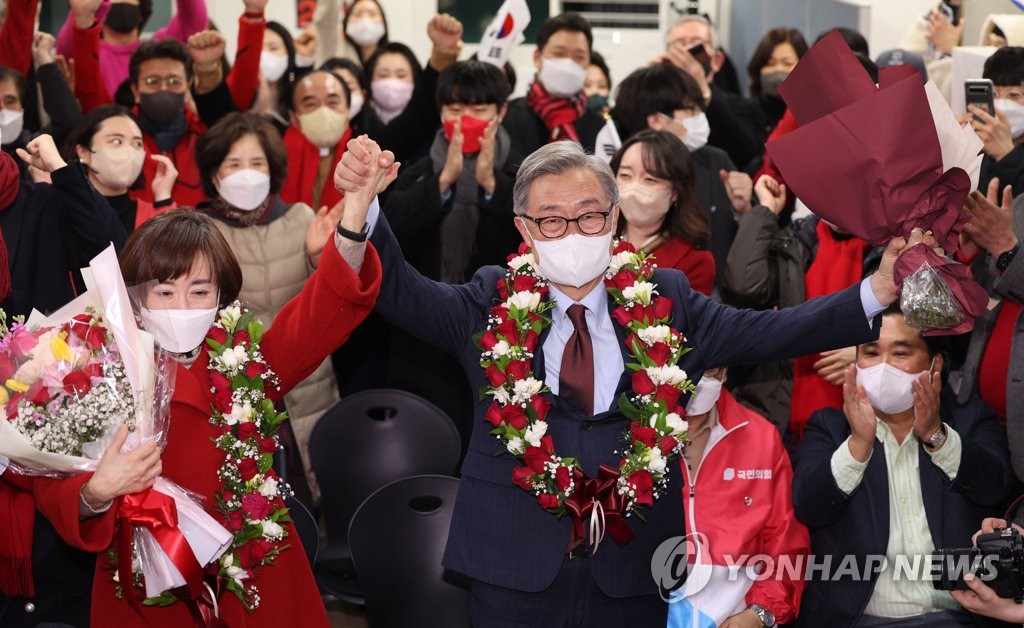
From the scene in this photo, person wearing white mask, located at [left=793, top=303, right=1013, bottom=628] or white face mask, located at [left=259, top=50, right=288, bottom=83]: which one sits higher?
white face mask, located at [left=259, top=50, right=288, bottom=83]

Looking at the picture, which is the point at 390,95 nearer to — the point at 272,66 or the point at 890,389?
the point at 272,66

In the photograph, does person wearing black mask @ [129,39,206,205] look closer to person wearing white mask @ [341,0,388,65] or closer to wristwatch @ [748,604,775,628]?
person wearing white mask @ [341,0,388,65]

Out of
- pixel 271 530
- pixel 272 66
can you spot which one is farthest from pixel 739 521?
pixel 272 66

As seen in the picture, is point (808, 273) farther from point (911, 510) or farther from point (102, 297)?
point (102, 297)

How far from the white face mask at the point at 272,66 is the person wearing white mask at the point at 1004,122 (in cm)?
401

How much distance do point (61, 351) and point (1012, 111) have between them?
3.66m

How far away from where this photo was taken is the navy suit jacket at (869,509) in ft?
12.5

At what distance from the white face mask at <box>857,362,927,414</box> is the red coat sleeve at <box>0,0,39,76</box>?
175 inches

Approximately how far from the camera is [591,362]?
10.3 feet

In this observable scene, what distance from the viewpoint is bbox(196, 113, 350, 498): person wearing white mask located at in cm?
501

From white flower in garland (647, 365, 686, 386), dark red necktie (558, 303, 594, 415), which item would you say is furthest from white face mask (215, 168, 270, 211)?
white flower in garland (647, 365, 686, 386)

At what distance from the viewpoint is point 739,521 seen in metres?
3.79

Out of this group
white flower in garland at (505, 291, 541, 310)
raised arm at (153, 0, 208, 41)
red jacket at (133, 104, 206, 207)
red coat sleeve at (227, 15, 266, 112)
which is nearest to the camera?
white flower in garland at (505, 291, 541, 310)

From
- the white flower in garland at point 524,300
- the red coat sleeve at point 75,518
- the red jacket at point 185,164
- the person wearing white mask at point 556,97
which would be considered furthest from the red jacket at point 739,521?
the red jacket at point 185,164
